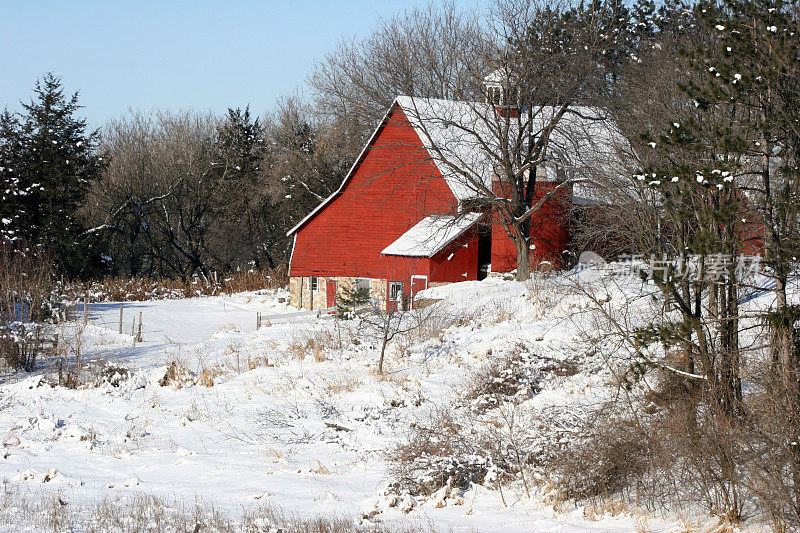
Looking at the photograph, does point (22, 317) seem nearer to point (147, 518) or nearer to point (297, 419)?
point (297, 419)

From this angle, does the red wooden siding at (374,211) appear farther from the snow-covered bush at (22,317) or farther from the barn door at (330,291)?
the snow-covered bush at (22,317)

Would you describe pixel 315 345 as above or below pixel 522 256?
below

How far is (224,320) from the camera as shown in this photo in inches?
1131

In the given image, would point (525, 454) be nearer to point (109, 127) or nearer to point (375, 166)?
point (375, 166)

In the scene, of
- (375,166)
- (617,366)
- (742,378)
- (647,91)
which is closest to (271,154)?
(375,166)

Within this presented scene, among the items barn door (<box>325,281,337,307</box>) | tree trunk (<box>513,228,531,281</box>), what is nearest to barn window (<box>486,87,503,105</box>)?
tree trunk (<box>513,228,531,281</box>)

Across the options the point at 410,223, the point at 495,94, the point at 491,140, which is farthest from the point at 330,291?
the point at 495,94

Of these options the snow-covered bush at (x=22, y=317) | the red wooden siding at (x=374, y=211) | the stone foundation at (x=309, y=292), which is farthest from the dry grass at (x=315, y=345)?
the stone foundation at (x=309, y=292)

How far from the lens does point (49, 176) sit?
3575 centimetres

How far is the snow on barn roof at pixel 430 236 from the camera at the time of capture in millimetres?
25444

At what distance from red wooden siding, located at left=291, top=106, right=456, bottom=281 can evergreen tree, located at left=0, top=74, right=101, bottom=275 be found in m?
11.9

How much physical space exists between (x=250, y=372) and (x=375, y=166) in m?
16.4

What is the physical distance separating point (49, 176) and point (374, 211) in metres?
16.6

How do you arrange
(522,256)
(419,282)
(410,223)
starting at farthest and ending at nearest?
1. (410,223)
2. (419,282)
3. (522,256)
